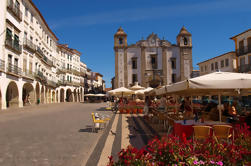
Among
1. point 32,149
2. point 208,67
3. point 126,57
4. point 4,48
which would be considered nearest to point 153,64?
point 126,57

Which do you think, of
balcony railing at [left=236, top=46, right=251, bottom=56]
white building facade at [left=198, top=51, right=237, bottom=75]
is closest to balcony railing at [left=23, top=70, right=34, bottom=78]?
white building facade at [left=198, top=51, right=237, bottom=75]

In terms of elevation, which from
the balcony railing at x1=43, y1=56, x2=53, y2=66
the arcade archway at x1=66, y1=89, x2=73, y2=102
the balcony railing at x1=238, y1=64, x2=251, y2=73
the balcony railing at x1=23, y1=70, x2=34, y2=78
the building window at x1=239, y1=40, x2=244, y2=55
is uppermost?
the building window at x1=239, y1=40, x2=244, y2=55

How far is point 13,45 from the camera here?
20.7 meters

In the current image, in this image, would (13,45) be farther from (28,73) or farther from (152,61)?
(152,61)

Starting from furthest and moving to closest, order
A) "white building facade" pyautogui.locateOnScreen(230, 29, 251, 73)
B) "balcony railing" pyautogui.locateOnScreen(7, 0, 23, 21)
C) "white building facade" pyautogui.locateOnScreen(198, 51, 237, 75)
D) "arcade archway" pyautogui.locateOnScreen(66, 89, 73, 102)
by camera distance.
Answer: "arcade archway" pyautogui.locateOnScreen(66, 89, 73, 102) < "white building facade" pyautogui.locateOnScreen(198, 51, 237, 75) < "white building facade" pyautogui.locateOnScreen(230, 29, 251, 73) < "balcony railing" pyautogui.locateOnScreen(7, 0, 23, 21)

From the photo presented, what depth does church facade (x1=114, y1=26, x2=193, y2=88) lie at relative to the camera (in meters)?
37.5

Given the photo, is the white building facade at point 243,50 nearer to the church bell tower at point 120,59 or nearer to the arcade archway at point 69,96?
the church bell tower at point 120,59

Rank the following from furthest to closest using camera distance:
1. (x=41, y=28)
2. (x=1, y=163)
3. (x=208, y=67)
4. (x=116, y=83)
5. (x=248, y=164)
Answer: (x=208, y=67)
(x=116, y=83)
(x=41, y=28)
(x=1, y=163)
(x=248, y=164)

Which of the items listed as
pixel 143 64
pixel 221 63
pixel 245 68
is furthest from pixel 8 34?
pixel 221 63

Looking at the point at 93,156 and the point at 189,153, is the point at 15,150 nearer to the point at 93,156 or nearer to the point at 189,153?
the point at 93,156

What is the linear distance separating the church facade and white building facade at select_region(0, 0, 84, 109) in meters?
12.6

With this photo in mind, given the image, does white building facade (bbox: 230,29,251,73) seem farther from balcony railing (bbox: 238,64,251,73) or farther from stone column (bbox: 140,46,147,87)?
stone column (bbox: 140,46,147,87)

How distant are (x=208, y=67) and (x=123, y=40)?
1828 cm

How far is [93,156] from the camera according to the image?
4754 millimetres
